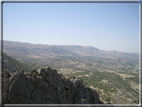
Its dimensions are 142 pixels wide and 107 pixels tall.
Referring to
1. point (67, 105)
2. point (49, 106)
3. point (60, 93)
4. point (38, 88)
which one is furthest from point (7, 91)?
point (67, 105)

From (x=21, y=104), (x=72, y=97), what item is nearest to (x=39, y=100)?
(x=21, y=104)

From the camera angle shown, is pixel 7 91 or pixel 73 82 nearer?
pixel 7 91

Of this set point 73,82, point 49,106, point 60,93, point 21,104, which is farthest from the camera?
point 73,82

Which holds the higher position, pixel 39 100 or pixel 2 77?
pixel 2 77

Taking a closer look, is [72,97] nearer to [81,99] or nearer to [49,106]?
[81,99]

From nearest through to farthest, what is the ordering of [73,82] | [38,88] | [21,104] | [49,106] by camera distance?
1. [21,104]
2. [49,106]
3. [38,88]
4. [73,82]

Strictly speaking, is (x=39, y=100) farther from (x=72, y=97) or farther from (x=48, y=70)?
(x=72, y=97)

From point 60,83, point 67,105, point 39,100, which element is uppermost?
point 60,83
